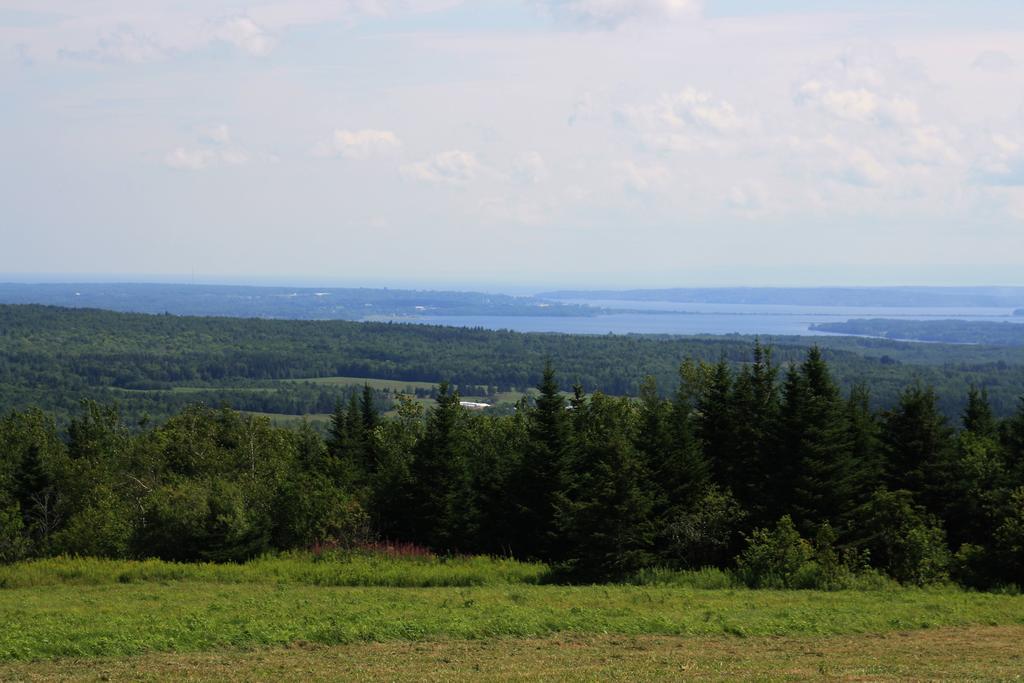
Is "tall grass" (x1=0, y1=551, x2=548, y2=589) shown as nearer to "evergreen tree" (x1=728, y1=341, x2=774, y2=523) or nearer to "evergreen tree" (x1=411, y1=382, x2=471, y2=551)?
"evergreen tree" (x1=411, y1=382, x2=471, y2=551)

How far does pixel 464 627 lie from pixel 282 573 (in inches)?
495

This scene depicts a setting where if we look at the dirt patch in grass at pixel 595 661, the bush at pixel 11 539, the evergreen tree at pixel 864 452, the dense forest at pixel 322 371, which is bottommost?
the dense forest at pixel 322 371

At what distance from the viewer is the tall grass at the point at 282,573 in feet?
102

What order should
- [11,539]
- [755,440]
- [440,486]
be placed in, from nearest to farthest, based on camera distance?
[11,539]
[755,440]
[440,486]

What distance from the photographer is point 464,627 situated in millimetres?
21125

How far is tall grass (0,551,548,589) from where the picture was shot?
102 feet

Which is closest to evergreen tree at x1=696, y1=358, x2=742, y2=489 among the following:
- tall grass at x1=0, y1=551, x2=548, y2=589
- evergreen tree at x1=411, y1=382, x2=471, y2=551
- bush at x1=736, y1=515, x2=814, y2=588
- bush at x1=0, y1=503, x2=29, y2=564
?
bush at x1=736, y1=515, x2=814, y2=588

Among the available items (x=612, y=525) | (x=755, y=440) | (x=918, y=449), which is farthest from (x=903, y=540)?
(x=918, y=449)

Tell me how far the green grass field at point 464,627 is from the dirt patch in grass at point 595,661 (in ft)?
0.18

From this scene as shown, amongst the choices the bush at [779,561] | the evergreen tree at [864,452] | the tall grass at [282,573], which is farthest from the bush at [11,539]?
the evergreen tree at [864,452]

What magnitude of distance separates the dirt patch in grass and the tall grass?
1122 centimetres

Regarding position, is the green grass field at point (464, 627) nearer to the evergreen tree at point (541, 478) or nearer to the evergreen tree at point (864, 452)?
the evergreen tree at point (541, 478)

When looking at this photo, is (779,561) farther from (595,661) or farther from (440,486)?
(440,486)

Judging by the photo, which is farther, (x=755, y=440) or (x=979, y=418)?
(x=979, y=418)
